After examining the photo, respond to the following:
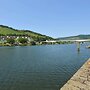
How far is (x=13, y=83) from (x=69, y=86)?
16.4 meters

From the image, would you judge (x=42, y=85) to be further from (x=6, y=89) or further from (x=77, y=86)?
(x=77, y=86)

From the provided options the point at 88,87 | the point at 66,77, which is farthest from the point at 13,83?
the point at 88,87

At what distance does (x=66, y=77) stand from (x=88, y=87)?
66.6 feet

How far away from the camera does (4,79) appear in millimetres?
48531

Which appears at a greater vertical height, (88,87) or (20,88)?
(88,87)

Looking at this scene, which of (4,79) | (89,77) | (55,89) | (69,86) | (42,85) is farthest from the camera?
(4,79)

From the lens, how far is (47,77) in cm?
5053

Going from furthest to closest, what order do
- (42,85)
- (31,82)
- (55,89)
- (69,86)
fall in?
1. (31,82)
2. (42,85)
3. (55,89)
4. (69,86)

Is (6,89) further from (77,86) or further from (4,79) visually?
(77,86)

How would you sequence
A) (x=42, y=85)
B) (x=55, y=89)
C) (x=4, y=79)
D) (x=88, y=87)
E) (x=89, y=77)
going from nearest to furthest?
(x=88, y=87) < (x=89, y=77) < (x=55, y=89) < (x=42, y=85) < (x=4, y=79)

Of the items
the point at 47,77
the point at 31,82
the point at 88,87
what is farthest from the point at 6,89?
the point at 88,87

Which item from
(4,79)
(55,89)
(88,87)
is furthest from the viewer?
(4,79)

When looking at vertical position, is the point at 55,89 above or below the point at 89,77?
below

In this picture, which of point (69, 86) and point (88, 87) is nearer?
point (88, 87)
